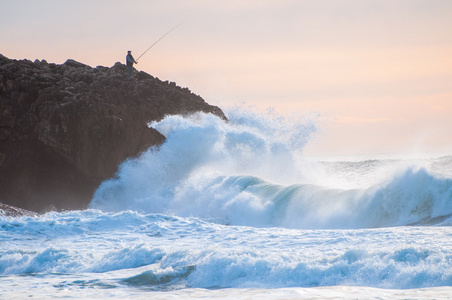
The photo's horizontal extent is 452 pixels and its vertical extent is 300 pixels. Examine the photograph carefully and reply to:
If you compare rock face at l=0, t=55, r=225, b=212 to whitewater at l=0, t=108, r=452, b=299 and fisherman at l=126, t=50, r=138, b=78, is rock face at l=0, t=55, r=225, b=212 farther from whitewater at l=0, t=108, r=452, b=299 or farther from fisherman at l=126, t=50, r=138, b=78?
fisherman at l=126, t=50, r=138, b=78

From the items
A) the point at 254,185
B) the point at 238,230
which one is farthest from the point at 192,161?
the point at 238,230

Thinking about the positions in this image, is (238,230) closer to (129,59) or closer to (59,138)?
(59,138)

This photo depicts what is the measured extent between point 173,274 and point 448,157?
16.7 m

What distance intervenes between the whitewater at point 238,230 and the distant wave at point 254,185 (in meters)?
0.04

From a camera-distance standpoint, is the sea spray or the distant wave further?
the sea spray

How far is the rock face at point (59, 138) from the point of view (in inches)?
800

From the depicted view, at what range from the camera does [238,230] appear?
40.7 ft

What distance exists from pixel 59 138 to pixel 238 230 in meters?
10.5

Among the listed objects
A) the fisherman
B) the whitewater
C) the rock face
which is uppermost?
the fisherman

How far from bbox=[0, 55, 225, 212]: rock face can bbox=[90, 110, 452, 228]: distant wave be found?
0.72 metres

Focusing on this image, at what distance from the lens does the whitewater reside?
760cm

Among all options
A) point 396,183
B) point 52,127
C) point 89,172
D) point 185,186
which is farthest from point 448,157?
point 52,127

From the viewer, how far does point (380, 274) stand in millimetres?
7465

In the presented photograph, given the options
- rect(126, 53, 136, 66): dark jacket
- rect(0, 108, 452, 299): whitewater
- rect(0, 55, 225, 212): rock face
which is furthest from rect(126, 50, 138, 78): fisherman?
rect(0, 108, 452, 299): whitewater
